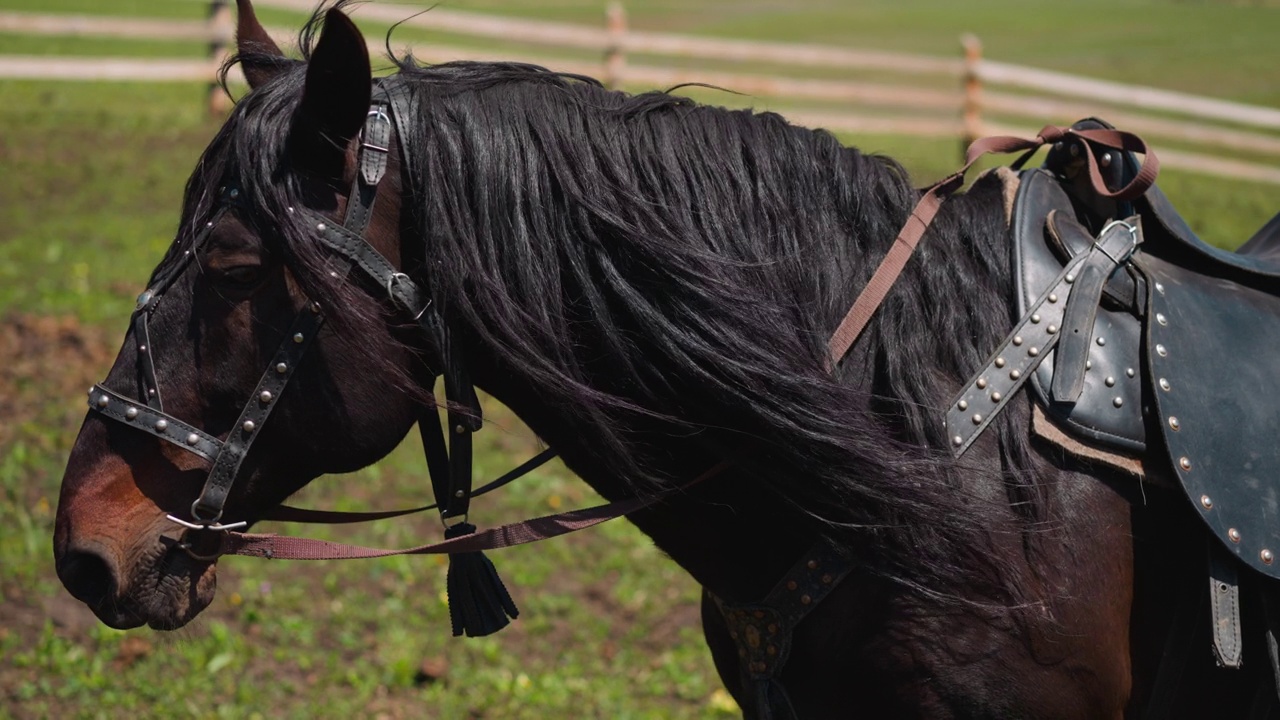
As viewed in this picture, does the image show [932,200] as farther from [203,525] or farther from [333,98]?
[203,525]

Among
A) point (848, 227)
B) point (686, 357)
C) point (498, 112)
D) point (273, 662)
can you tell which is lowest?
point (273, 662)

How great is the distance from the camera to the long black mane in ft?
5.98

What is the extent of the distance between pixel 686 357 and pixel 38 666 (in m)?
3.27

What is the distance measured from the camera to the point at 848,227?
200 cm

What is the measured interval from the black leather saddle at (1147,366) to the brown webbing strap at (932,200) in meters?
0.09

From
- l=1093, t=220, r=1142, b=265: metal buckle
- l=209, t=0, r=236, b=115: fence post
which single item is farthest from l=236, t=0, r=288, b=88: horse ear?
l=209, t=0, r=236, b=115: fence post

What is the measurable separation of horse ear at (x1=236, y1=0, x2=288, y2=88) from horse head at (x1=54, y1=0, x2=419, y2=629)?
23cm

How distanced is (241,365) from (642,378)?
687 millimetres

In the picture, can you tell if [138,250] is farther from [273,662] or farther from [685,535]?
[685,535]

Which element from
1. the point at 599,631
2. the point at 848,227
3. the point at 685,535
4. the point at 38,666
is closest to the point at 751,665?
the point at 685,535

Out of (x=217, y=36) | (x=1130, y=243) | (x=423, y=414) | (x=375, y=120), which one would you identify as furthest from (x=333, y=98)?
(x=217, y=36)

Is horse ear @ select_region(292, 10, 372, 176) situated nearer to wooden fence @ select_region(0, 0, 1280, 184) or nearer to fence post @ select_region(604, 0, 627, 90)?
wooden fence @ select_region(0, 0, 1280, 184)

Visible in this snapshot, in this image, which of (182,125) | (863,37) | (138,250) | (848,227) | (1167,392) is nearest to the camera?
(1167,392)

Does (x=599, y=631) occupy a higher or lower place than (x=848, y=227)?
lower
